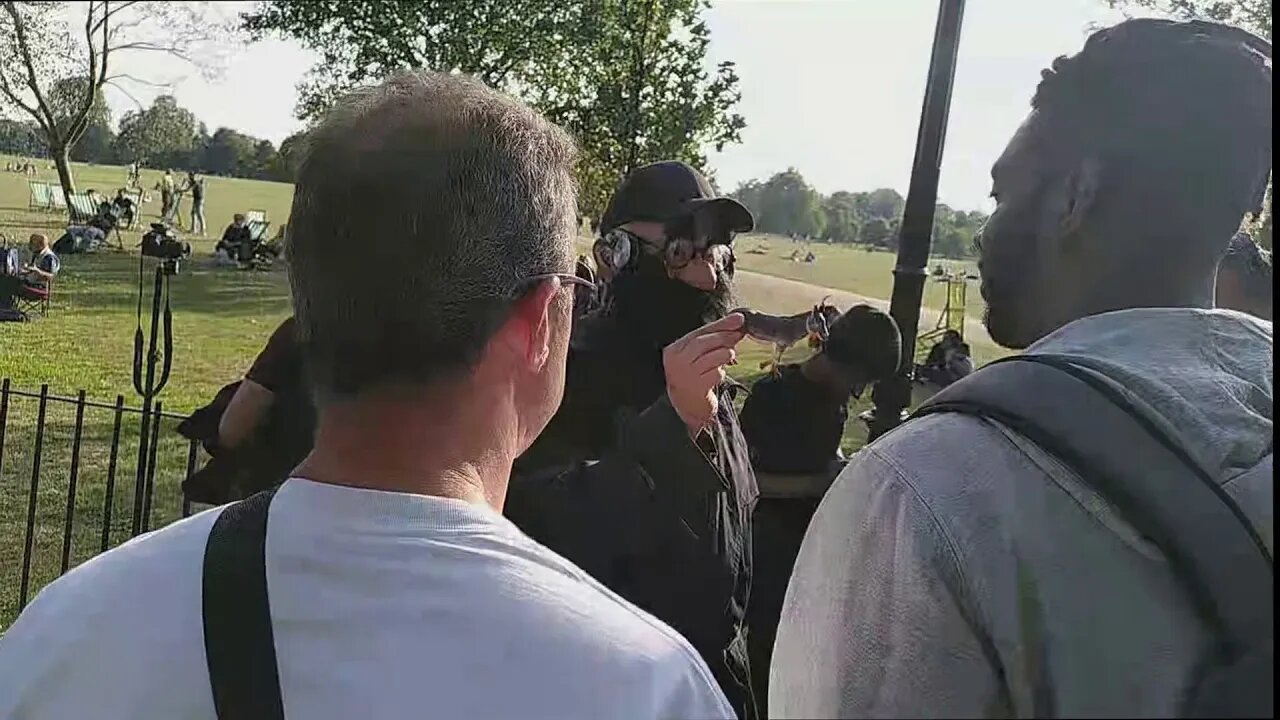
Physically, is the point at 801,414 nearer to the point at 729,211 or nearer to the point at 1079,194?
the point at 729,211

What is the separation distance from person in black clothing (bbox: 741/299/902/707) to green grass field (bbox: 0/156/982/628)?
1780mm

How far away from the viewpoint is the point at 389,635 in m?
1.02

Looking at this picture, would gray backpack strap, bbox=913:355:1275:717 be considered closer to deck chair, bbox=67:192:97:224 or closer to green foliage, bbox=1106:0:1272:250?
green foliage, bbox=1106:0:1272:250

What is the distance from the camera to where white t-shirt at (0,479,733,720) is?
1011 mm

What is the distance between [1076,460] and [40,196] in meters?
4.51

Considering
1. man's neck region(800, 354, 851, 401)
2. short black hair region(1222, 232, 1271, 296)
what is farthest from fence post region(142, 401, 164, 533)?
short black hair region(1222, 232, 1271, 296)

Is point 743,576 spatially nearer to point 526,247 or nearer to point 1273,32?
point 526,247

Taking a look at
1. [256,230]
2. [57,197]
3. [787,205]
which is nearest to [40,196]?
[57,197]

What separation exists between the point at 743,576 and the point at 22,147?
3422 millimetres

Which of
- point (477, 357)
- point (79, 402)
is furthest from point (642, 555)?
point (79, 402)

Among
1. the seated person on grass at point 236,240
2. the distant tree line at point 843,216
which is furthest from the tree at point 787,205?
the seated person on grass at point 236,240

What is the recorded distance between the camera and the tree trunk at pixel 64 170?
435 centimetres

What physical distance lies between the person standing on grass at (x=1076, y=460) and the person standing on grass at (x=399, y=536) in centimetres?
38

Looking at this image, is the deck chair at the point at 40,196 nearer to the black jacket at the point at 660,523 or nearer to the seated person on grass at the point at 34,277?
the seated person on grass at the point at 34,277
